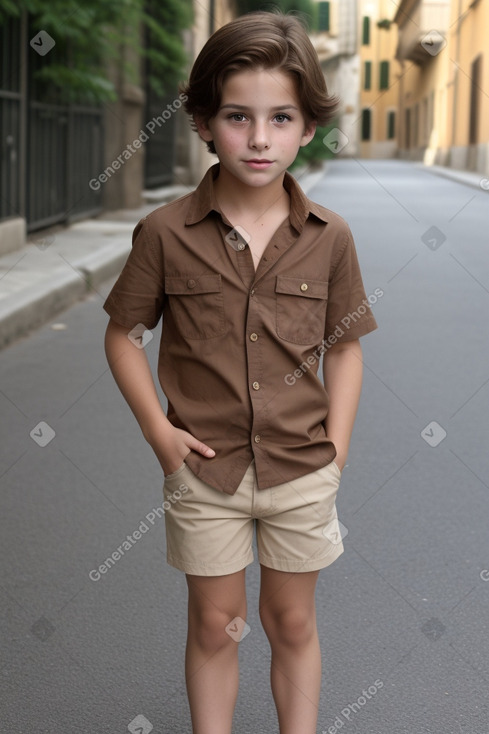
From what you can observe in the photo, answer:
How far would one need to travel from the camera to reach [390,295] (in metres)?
8.79

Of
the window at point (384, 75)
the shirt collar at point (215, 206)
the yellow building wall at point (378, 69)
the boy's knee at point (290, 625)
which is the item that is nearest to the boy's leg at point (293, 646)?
the boy's knee at point (290, 625)

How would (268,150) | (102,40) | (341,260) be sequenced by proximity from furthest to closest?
(102,40) → (341,260) → (268,150)

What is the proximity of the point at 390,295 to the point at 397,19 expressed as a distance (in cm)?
5761

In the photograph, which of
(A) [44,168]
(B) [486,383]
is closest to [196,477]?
(B) [486,383]

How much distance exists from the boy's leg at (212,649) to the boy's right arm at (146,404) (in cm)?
24

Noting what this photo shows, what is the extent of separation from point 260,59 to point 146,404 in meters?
0.64

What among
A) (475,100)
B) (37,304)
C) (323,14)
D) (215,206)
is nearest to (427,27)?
(323,14)

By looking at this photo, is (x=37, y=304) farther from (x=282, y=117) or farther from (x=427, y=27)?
(x=427, y=27)

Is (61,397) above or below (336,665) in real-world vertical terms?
above

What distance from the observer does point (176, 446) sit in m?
1.95

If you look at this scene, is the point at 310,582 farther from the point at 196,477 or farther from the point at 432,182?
the point at 432,182

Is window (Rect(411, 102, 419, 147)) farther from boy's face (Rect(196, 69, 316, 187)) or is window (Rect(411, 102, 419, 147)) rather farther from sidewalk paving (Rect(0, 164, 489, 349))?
boy's face (Rect(196, 69, 316, 187))

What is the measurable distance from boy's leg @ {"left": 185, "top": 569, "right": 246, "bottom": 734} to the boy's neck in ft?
2.21

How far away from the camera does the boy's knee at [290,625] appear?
208 centimetres
